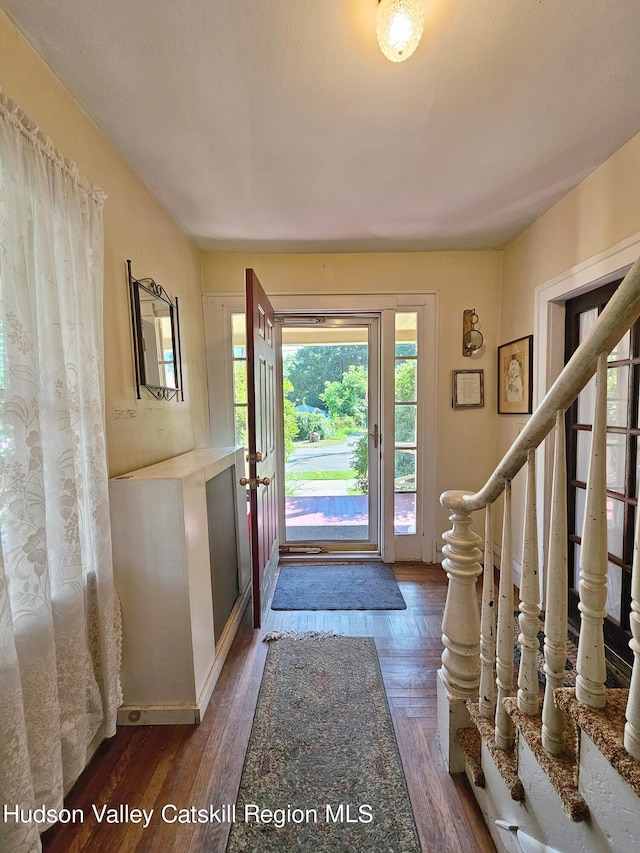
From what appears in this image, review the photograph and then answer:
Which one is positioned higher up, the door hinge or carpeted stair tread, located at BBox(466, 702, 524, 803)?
the door hinge

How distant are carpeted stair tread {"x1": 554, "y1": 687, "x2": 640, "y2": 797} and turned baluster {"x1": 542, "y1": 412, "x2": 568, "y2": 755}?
2.4 inches

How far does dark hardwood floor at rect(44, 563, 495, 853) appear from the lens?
104 centimetres

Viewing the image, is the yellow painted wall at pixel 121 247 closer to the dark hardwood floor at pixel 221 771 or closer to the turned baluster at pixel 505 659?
the dark hardwood floor at pixel 221 771

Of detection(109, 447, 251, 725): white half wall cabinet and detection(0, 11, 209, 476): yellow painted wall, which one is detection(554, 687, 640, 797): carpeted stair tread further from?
detection(0, 11, 209, 476): yellow painted wall

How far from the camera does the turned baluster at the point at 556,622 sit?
2.62 ft

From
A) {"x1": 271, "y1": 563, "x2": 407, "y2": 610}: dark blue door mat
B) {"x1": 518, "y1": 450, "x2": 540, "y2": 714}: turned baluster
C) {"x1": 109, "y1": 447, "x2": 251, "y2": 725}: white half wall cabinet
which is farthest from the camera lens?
{"x1": 271, "y1": 563, "x2": 407, "y2": 610}: dark blue door mat

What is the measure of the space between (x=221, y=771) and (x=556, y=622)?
1.24 m

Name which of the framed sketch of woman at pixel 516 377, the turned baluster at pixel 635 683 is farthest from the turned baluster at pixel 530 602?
the framed sketch of woman at pixel 516 377

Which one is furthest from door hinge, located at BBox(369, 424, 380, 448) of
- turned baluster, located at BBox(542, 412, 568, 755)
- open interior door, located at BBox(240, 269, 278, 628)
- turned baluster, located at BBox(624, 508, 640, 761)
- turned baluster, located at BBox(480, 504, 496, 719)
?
turned baluster, located at BBox(624, 508, 640, 761)

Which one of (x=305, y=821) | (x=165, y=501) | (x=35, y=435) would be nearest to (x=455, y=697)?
(x=305, y=821)

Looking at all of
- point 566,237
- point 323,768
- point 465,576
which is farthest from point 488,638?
point 566,237

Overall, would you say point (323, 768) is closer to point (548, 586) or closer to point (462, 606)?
point (462, 606)

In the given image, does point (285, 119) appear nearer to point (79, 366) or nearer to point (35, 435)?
point (79, 366)

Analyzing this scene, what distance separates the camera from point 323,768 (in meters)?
1.21
